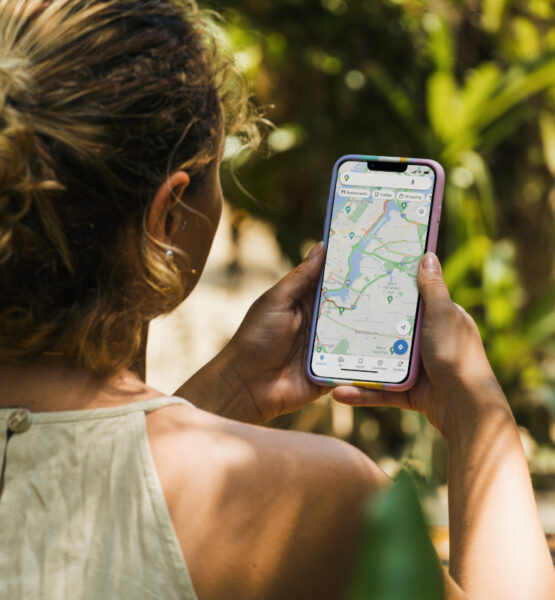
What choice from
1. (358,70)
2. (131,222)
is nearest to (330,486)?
(131,222)

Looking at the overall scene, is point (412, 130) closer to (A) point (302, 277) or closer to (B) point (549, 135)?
(B) point (549, 135)

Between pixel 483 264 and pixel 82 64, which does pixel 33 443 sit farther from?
pixel 483 264

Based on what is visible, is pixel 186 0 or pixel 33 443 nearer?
pixel 33 443

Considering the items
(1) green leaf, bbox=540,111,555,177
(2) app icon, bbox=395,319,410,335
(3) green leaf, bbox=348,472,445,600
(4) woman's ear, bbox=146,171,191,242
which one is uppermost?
(1) green leaf, bbox=540,111,555,177

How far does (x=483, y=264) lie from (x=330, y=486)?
2.92 meters

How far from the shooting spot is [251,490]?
2.81 feet

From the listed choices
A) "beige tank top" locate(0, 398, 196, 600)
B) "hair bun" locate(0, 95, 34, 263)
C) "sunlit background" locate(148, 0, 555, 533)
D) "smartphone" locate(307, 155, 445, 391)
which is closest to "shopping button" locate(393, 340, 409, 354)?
"smartphone" locate(307, 155, 445, 391)

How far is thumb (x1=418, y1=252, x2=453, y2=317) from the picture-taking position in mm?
1364

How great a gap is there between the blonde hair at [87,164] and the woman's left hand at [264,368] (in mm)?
420

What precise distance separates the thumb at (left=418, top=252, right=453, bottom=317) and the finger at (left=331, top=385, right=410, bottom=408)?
0.53 ft

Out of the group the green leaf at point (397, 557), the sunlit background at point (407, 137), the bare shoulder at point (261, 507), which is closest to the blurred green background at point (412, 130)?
the sunlit background at point (407, 137)

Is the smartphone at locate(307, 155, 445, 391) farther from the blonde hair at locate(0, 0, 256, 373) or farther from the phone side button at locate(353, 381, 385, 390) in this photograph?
the blonde hair at locate(0, 0, 256, 373)

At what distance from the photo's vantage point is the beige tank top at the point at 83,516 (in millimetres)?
839

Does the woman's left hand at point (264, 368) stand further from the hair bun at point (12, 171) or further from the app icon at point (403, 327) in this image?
the hair bun at point (12, 171)
